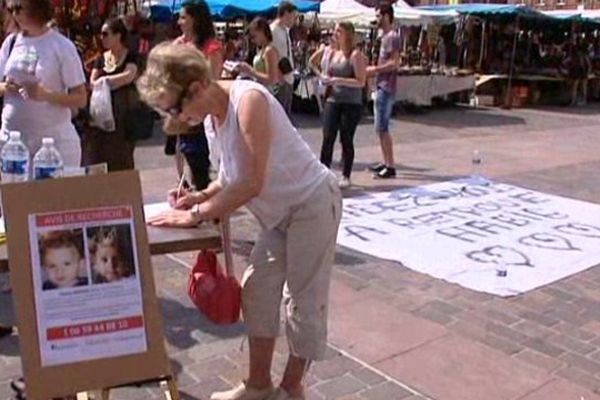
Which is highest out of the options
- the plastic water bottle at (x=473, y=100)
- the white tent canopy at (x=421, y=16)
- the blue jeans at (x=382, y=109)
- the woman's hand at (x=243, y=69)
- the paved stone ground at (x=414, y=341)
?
the white tent canopy at (x=421, y=16)

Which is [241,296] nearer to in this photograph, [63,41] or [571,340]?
[63,41]

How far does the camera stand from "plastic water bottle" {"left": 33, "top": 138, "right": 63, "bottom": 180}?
2737 mm

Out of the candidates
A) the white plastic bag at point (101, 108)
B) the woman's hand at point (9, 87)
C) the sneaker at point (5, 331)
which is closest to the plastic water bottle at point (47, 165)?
the woman's hand at point (9, 87)

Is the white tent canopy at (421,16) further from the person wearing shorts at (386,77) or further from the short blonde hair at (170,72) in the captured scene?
the short blonde hair at (170,72)

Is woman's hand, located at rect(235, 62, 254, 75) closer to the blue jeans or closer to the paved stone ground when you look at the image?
the paved stone ground

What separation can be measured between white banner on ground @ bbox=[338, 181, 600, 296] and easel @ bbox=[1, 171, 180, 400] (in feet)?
9.45

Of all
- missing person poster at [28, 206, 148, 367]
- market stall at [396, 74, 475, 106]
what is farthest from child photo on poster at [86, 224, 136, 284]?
market stall at [396, 74, 475, 106]

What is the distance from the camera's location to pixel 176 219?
272cm

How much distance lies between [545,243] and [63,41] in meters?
3.94

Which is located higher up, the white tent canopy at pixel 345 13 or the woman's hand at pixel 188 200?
the white tent canopy at pixel 345 13

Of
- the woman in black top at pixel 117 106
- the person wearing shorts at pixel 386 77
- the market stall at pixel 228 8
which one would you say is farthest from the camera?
the market stall at pixel 228 8

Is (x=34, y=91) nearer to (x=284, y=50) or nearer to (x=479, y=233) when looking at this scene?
(x=479, y=233)

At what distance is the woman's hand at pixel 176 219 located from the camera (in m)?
2.68

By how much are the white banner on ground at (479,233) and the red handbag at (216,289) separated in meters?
2.41
